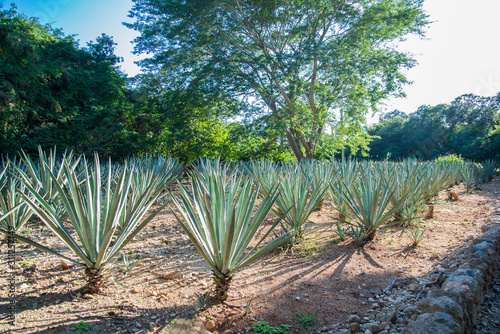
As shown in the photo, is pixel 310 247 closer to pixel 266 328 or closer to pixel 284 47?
pixel 266 328

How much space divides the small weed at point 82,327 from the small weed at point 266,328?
957 mm

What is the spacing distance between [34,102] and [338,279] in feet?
44.4

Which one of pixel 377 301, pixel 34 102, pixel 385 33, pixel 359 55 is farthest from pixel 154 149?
pixel 377 301

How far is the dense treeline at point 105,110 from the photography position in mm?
10609

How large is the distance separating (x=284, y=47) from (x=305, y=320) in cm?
1306

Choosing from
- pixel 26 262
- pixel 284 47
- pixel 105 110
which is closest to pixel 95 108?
pixel 105 110

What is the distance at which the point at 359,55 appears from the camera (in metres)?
11.6

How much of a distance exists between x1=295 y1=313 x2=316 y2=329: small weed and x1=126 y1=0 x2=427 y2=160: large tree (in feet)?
27.9

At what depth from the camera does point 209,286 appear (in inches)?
89.2

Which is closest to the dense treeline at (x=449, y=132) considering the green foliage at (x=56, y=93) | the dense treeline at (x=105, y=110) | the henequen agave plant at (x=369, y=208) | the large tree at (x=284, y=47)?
the large tree at (x=284, y=47)

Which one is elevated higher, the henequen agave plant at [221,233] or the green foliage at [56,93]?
the green foliage at [56,93]

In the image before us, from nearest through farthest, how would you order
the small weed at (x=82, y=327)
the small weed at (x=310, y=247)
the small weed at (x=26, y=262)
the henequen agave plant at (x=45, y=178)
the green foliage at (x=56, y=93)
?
the small weed at (x=82, y=327) → the small weed at (x=26, y=262) → the henequen agave plant at (x=45, y=178) → the small weed at (x=310, y=247) → the green foliage at (x=56, y=93)

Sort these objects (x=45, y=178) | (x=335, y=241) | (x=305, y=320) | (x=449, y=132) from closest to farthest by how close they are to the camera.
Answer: (x=305, y=320) < (x=335, y=241) < (x=45, y=178) < (x=449, y=132)

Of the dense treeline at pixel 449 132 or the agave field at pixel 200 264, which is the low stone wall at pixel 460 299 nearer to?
the agave field at pixel 200 264
